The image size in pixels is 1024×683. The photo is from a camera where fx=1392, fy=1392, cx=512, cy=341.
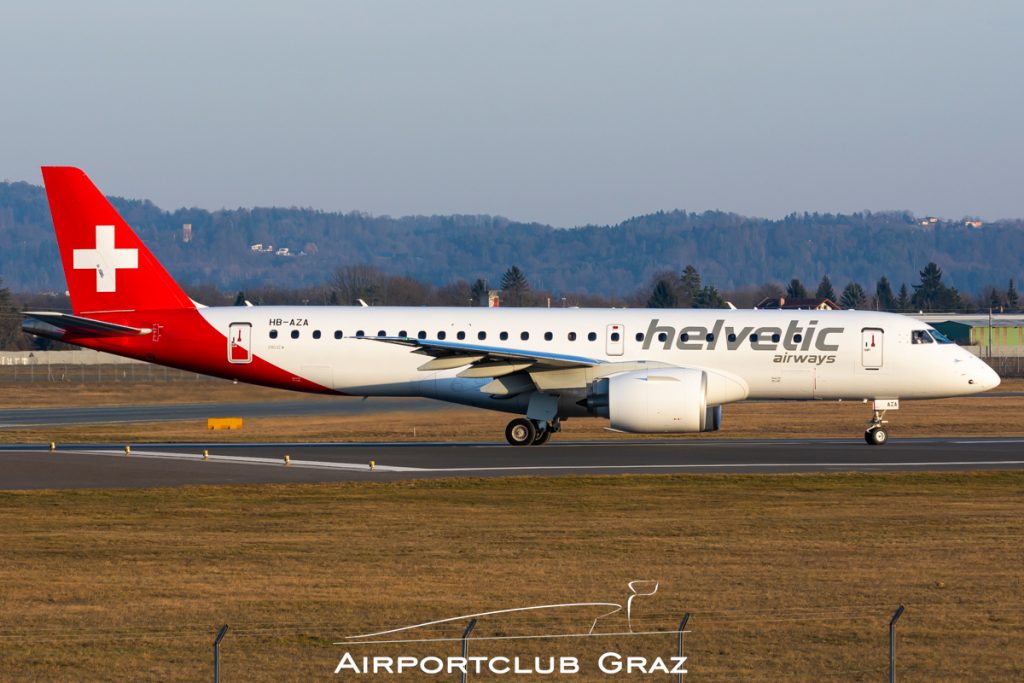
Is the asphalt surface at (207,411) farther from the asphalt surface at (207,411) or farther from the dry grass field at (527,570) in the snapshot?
the dry grass field at (527,570)

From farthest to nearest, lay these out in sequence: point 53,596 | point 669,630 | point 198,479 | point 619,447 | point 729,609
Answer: point 619,447 → point 198,479 → point 53,596 → point 729,609 → point 669,630

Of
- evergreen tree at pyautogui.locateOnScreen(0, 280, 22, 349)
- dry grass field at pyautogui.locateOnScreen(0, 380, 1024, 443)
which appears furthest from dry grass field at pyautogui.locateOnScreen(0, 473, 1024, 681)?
evergreen tree at pyautogui.locateOnScreen(0, 280, 22, 349)

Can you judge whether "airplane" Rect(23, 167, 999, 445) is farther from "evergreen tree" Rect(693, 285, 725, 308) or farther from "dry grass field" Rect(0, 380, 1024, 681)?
"evergreen tree" Rect(693, 285, 725, 308)

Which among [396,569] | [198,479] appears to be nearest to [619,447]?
[198,479]

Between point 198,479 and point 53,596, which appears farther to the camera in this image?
point 198,479

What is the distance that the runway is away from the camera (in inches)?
1093

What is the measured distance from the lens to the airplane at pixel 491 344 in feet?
114

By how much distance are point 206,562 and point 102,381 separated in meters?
68.5

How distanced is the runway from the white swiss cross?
431 centimetres

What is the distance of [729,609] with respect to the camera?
1452 cm

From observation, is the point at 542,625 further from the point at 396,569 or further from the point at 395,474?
the point at 395,474

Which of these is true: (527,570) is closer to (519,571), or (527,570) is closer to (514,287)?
(519,571)

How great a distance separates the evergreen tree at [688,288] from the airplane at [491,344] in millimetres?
130352

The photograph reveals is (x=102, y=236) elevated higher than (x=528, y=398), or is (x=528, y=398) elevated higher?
(x=102, y=236)
